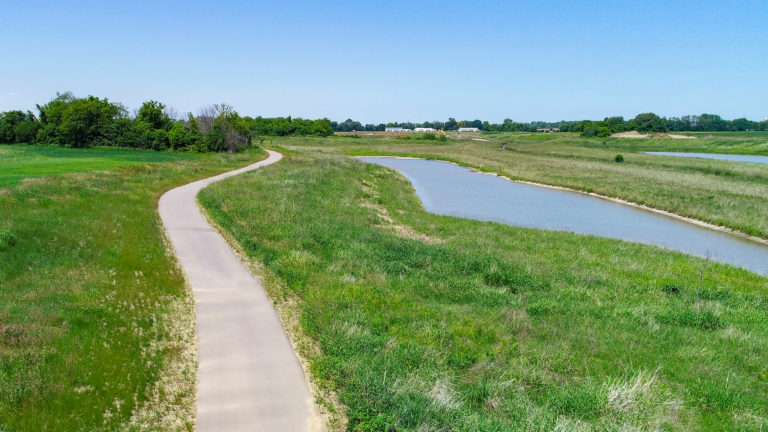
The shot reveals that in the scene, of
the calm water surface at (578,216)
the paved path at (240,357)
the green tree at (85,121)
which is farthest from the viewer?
the green tree at (85,121)

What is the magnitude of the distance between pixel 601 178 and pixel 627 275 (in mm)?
41081

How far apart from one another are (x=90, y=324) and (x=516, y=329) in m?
8.91

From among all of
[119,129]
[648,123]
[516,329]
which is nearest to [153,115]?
[119,129]

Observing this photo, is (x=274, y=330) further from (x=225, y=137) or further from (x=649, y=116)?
(x=649, y=116)

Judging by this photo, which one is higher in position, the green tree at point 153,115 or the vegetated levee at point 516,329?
the green tree at point 153,115

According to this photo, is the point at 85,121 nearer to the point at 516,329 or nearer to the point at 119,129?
the point at 119,129

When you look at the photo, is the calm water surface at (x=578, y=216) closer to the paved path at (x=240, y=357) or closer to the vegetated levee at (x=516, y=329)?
the vegetated levee at (x=516, y=329)

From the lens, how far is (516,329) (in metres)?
10.4

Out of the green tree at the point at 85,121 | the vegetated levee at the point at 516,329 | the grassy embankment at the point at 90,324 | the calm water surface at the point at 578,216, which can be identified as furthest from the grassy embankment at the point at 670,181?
the green tree at the point at 85,121

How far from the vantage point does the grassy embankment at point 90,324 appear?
247 inches

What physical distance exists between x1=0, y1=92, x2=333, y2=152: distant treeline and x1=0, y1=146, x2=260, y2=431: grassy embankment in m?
52.5

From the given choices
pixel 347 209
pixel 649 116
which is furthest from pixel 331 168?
pixel 649 116

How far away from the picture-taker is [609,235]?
27594 mm

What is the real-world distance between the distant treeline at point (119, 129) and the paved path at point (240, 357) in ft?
191
